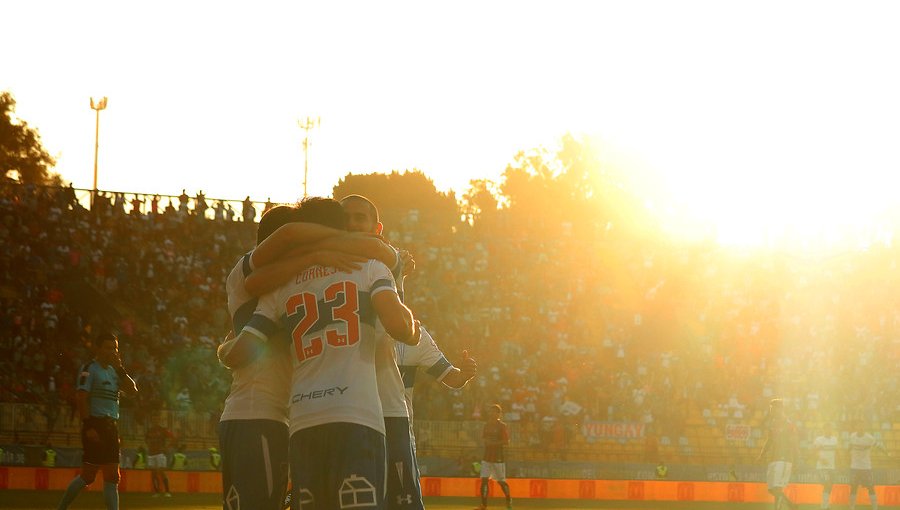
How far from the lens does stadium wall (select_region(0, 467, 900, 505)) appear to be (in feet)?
91.6

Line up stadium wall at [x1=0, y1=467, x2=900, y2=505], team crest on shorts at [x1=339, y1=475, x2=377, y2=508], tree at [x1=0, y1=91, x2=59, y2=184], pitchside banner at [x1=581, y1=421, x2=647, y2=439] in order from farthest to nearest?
tree at [x1=0, y1=91, x2=59, y2=184]
pitchside banner at [x1=581, y1=421, x2=647, y2=439]
stadium wall at [x1=0, y1=467, x2=900, y2=505]
team crest on shorts at [x1=339, y1=475, x2=377, y2=508]

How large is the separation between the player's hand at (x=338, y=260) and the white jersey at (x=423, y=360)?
305 cm

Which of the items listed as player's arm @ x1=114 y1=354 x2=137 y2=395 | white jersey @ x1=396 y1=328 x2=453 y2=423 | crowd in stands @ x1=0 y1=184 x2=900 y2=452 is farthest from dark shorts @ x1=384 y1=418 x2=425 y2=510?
crowd in stands @ x1=0 y1=184 x2=900 y2=452

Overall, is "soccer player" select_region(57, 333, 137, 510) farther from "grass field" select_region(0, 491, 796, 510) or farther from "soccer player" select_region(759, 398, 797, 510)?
"soccer player" select_region(759, 398, 797, 510)

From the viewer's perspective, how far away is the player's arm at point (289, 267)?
6.40 meters

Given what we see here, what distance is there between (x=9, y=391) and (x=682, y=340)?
2163 cm

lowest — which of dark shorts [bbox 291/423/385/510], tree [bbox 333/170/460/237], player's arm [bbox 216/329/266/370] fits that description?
dark shorts [bbox 291/423/385/510]

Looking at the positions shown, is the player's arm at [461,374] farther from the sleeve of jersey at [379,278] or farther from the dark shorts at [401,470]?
the sleeve of jersey at [379,278]

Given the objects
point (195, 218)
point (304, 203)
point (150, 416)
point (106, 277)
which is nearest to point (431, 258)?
point (195, 218)

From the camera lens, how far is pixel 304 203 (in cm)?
679

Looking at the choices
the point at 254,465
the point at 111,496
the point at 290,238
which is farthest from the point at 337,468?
the point at 111,496

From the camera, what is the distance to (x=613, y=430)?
35.1 meters

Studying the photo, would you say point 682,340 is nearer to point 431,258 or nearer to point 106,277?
point 431,258

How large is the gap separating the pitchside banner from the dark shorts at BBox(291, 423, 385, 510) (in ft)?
95.1
